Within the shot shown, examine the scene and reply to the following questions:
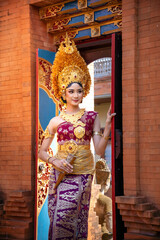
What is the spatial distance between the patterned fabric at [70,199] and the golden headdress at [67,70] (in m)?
0.42

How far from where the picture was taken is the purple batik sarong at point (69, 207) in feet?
17.5

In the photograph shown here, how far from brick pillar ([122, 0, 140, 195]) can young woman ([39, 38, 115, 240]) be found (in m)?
0.49

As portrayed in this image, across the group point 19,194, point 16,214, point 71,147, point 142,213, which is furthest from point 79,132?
point 16,214

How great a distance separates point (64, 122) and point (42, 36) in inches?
86.8

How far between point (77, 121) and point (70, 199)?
906 millimetres

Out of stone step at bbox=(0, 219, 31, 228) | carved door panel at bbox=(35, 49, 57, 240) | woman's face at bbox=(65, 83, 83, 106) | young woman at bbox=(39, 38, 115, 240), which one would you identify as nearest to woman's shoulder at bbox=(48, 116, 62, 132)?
young woman at bbox=(39, 38, 115, 240)

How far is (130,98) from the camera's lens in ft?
19.7

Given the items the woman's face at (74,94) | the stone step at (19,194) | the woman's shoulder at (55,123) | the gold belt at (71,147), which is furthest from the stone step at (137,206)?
the stone step at (19,194)

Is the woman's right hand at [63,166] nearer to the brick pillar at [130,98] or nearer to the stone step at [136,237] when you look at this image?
the brick pillar at [130,98]

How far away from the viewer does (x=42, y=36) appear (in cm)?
736

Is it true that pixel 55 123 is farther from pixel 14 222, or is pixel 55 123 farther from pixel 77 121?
pixel 14 222

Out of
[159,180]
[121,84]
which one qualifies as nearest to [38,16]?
[121,84]

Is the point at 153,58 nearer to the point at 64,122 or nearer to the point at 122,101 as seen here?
the point at 122,101

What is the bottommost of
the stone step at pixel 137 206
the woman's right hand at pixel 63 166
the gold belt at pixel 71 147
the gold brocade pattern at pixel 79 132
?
the stone step at pixel 137 206
